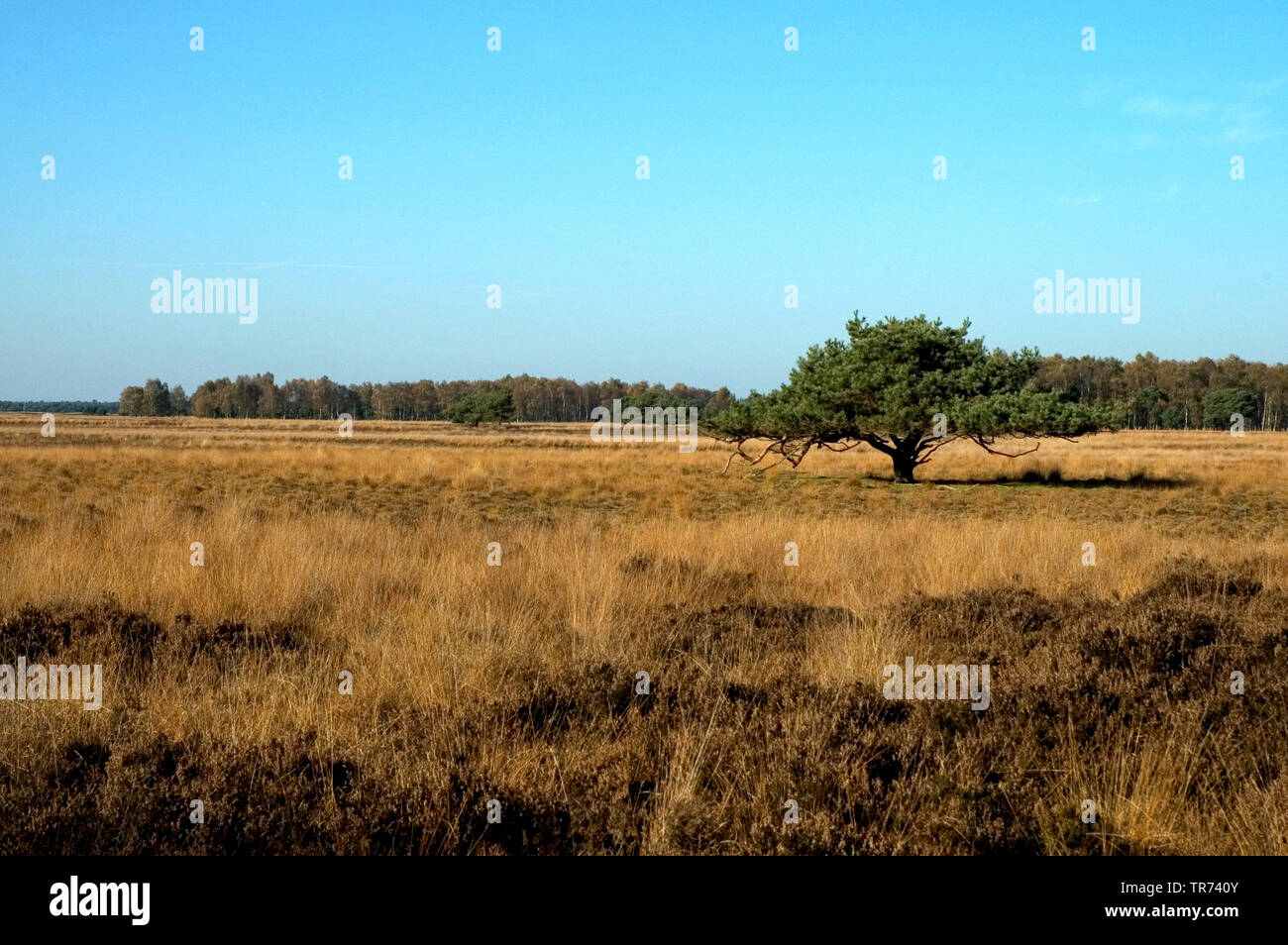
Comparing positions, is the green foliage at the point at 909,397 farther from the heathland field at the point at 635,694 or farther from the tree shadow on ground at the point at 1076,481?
the heathland field at the point at 635,694

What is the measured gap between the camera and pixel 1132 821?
12.3 ft

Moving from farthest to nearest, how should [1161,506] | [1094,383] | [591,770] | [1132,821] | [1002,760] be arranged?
[1094,383] < [1161,506] < [1002,760] < [591,770] < [1132,821]

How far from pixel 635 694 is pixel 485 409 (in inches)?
4381

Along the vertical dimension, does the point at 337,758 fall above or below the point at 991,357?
below

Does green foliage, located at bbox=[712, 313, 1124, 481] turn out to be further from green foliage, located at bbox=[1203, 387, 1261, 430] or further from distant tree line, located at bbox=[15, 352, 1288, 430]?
green foliage, located at bbox=[1203, 387, 1261, 430]

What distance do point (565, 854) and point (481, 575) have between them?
5.41 meters

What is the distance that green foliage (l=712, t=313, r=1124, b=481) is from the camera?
2312 cm

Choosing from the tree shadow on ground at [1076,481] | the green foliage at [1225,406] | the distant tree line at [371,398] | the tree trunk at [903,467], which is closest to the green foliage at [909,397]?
the tree trunk at [903,467]

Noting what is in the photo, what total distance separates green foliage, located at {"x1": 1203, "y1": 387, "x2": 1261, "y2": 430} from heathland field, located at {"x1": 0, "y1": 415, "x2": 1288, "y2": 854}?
12640cm

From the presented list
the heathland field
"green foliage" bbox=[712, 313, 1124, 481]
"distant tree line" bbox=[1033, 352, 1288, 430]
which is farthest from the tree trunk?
"distant tree line" bbox=[1033, 352, 1288, 430]

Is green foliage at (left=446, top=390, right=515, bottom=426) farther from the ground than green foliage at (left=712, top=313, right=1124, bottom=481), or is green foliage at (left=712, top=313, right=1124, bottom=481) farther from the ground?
green foliage at (left=446, top=390, right=515, bottom=426)

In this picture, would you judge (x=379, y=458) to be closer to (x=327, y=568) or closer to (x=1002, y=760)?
(x=327, y=568)

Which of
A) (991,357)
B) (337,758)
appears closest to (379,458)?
(991,357)
